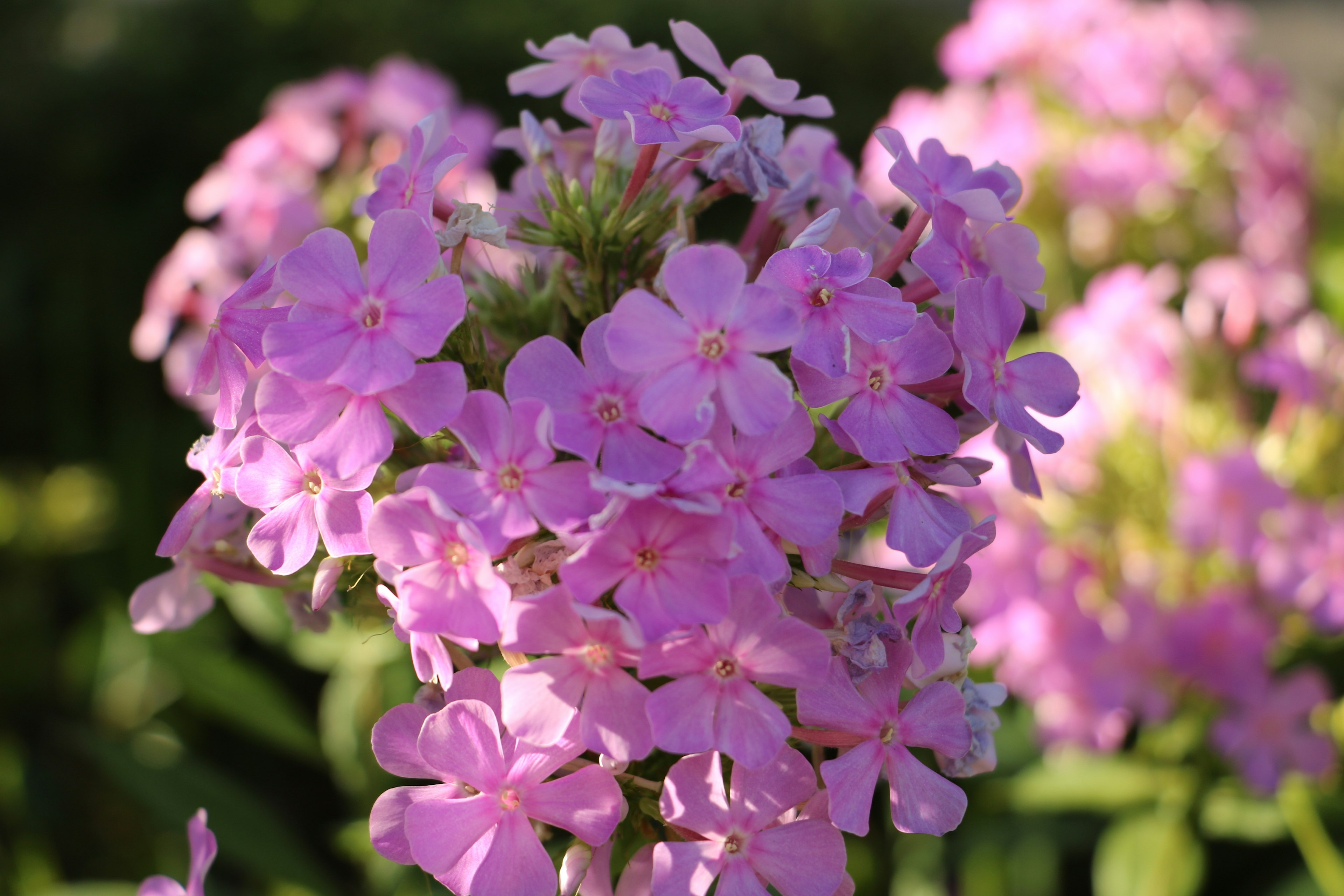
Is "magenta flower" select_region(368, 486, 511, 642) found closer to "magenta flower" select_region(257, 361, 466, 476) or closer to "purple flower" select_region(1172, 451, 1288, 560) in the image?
"magenta flower" select_region(257, 361, 466, 476)

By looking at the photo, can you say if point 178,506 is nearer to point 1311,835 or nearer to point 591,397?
point 591,397

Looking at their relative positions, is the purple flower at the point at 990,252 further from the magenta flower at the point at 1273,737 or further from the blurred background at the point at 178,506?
the magenta flower at the point at 1273,737

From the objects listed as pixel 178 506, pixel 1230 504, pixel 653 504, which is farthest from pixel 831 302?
pixel 178 506

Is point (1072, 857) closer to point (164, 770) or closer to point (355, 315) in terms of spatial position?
point (164, 770)

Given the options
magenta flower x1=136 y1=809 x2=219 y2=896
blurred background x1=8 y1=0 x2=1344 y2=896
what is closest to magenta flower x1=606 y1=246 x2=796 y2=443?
magenta flower x1=136 y1=809 x2=219 y2=896

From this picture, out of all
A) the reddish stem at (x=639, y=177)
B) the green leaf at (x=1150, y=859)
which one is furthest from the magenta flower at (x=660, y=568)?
the green leaf at (x=1150, y=859)

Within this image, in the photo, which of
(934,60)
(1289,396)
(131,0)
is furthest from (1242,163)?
(131,0)
